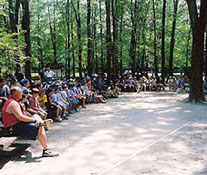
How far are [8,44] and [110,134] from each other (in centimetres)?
436

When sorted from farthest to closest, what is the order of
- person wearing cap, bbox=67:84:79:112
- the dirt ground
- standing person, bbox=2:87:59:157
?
person wearing cap, bbox=67:84:79:112, standing person, bbox=2:87:59:157, the dirt ground

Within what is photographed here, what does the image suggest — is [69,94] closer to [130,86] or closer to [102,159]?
[102,159]

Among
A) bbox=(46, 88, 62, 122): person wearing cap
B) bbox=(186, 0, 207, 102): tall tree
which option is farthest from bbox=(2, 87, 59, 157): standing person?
bbox=(186, 0, 207, 102): tall tree

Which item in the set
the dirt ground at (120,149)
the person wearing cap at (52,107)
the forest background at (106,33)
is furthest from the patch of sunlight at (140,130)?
the forest background at (106,33)

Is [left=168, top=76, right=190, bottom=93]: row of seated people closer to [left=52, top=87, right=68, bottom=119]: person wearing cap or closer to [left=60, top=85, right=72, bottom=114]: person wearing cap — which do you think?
[left=60, top=85, right=72, bottom=114]: person wearing cap

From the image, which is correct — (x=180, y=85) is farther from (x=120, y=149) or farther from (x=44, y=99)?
(x=120, y=149)

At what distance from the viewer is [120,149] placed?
222 inches

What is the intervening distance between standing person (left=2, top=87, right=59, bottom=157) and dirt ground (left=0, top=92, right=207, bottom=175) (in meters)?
0.50

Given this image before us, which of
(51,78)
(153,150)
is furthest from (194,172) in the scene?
(51,78)

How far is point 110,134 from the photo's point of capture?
7.03 metres

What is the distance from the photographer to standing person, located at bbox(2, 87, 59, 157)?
197 inches

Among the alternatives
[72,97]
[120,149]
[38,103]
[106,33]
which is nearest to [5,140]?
[120,149]

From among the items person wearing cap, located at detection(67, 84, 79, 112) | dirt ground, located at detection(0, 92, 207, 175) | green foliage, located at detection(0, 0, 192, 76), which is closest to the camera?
dirt ground, located at detection(0, 92, 207, 175)

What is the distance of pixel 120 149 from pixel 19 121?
2.27 m
